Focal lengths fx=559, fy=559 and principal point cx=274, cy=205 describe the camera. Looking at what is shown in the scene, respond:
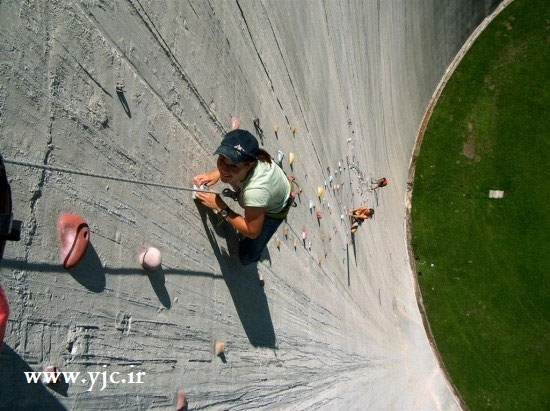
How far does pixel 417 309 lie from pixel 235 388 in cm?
679

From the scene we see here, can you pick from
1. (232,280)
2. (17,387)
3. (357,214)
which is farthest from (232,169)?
(357,214)

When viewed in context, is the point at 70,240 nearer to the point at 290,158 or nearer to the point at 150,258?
the point at 150,258

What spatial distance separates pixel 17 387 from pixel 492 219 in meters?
9.26

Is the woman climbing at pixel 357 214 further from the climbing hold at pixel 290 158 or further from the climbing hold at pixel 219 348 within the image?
the climbing hold at pixel 219 348

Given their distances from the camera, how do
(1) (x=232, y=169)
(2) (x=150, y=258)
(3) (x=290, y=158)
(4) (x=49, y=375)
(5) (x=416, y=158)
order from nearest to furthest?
1. (4) (x=49, y=375)
2. (2) (x=150, y=258)
3. (1) (x=232, y=169)
4. (3) (x=290, y=158)
5. (5) (x=416, y=158)

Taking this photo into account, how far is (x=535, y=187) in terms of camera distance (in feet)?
32.3

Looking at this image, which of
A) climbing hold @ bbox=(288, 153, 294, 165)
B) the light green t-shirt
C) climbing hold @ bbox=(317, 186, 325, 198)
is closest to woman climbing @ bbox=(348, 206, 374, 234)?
climbing hold @ bbox=(317, 186, 325, 198)

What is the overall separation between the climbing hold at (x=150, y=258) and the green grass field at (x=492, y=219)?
7.78m

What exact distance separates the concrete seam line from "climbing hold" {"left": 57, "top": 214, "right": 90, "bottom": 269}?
8249 mm

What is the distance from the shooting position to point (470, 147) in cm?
1010

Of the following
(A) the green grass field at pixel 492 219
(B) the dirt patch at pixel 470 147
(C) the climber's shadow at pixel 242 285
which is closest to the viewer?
(C) the climber's shadow at pixel 242 285

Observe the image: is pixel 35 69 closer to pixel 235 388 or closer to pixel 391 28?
pixel 235 388

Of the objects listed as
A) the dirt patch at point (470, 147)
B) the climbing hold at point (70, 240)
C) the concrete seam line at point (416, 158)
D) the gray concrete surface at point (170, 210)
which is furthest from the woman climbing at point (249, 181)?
the dirt patch at point (470, 147)

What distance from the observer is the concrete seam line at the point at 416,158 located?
930 cm
